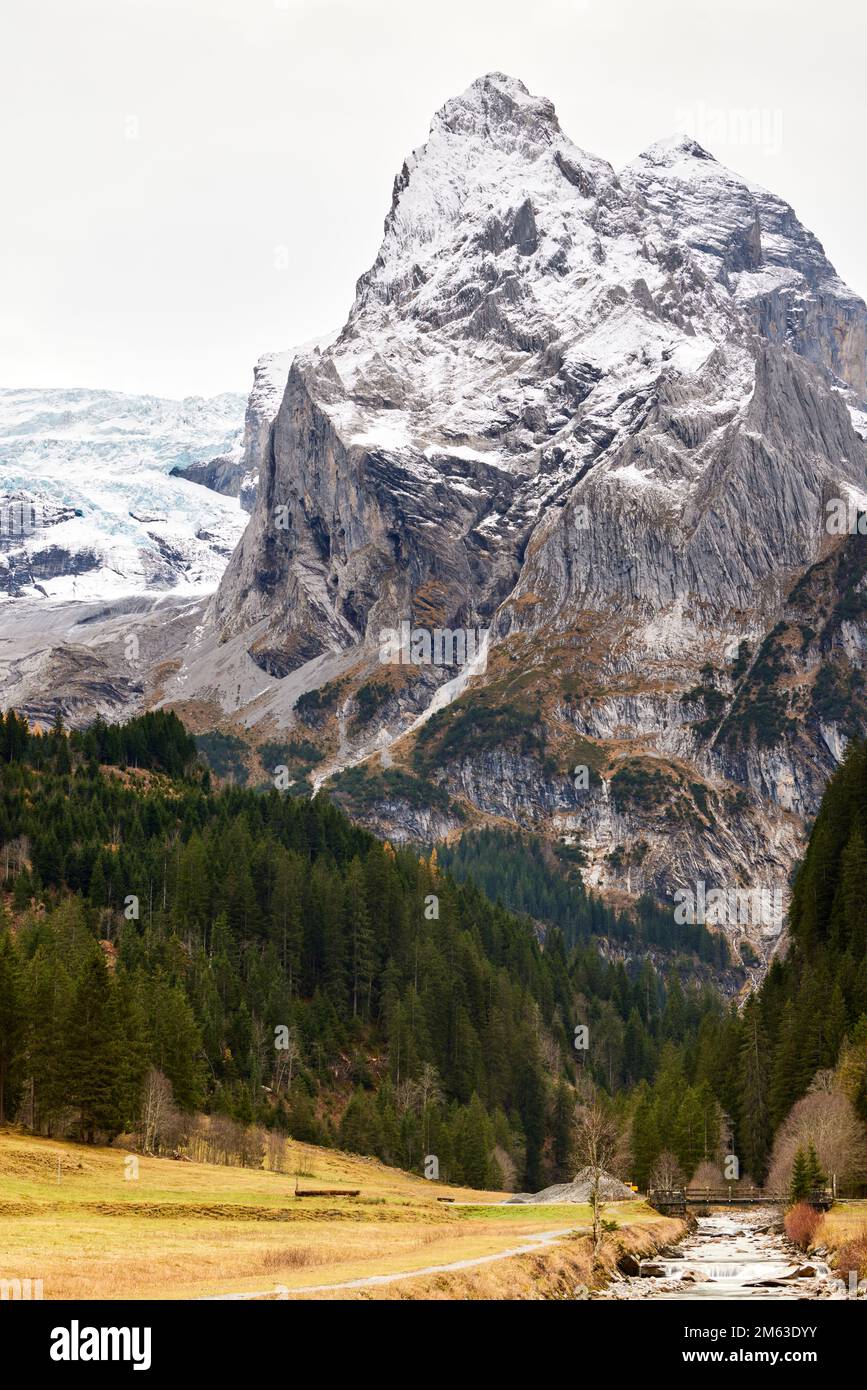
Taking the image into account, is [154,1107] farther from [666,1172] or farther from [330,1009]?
[330,1009]

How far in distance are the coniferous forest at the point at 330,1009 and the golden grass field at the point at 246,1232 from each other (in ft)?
35.6

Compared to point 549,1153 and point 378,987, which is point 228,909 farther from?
point 549,1153

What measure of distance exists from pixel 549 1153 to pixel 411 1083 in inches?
815

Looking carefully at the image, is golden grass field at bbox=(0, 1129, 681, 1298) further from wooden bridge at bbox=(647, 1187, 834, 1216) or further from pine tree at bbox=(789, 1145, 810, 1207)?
pine tree at bbox=(789, 1145, 810, 1207)

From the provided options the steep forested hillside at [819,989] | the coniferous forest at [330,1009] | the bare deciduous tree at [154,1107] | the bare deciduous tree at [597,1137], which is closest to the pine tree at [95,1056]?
the coniferous forest at [330,1009]

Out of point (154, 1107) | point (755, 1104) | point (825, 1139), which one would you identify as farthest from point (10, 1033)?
point (755, 1104)

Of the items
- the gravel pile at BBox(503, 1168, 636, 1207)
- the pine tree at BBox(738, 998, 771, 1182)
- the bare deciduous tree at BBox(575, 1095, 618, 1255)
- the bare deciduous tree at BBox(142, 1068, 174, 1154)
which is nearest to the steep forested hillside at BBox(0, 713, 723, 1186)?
the bare deciduous tree at BBox(142, 1068, 174, 1154)

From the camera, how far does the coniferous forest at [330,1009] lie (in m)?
115

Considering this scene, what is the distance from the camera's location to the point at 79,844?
17512cm

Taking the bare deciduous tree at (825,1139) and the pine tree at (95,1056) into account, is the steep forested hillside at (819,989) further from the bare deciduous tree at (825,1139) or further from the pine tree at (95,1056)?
the pine tree at (95,1056)

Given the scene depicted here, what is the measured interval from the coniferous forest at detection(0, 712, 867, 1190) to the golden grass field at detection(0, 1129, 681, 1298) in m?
10.8

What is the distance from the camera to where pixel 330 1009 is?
166 meters

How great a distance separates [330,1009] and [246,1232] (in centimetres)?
9079

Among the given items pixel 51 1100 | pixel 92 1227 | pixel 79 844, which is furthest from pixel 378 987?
pixel 92 1227
